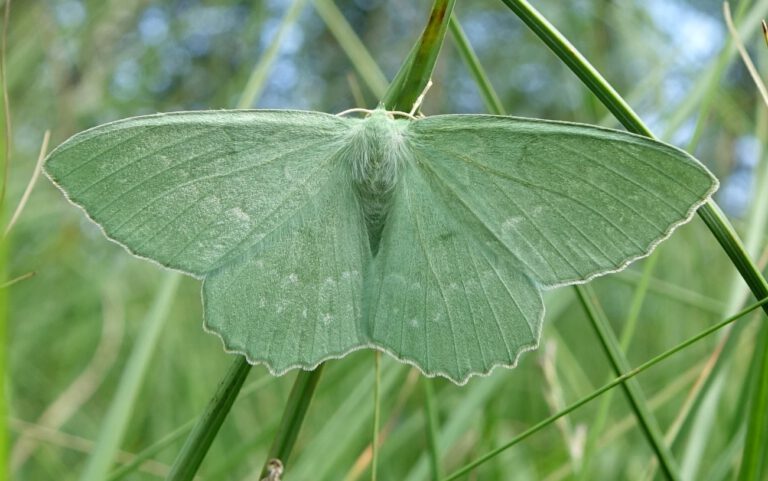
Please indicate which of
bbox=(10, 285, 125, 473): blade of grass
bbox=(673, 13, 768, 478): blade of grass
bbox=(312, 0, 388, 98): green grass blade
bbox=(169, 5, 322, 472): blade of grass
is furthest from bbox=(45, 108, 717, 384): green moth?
bbox=(10, 285, 125, 473): blade of grass

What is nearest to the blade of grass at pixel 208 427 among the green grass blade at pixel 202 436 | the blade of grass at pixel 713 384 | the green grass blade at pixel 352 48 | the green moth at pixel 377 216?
the green grass blade at pixel 202 436

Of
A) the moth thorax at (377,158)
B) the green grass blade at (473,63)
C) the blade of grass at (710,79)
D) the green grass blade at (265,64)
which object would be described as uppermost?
the green grass blade at (265,64)

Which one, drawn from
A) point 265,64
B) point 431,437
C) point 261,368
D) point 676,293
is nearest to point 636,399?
point 431,437

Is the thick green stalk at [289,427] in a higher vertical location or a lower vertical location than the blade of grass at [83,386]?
lower

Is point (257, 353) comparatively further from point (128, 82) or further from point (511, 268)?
point (128, 82)

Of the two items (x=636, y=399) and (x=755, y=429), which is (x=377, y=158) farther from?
(x=755, y=429)

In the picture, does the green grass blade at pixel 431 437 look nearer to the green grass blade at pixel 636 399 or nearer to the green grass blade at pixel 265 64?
the green grass blade at pixel 636 399
